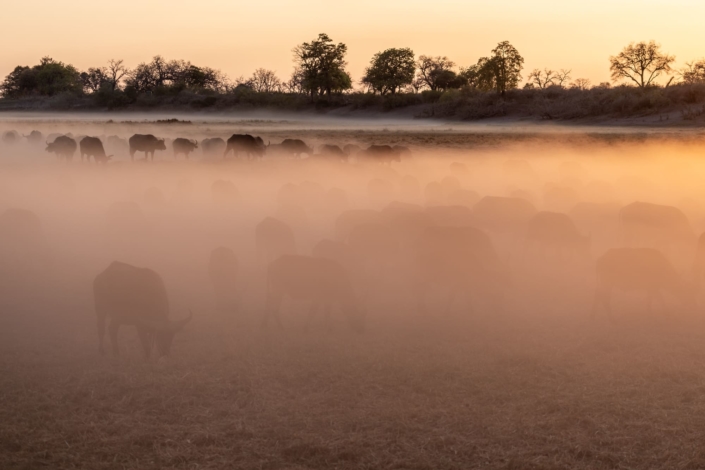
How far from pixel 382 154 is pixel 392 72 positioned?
58.9 meters

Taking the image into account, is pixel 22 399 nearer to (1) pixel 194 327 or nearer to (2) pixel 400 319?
(1) pixel 194 327

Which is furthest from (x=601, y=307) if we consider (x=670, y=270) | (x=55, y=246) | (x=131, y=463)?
(x=55, y=246)

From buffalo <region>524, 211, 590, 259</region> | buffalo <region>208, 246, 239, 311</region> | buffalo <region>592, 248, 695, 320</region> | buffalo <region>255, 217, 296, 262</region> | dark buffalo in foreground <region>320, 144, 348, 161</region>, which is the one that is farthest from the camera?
dark buffalo in foreground <region>320, 144, 348, 161</region>

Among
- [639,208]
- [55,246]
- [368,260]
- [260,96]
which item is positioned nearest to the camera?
[368,260]

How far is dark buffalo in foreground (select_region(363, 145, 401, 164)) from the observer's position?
28.4 m

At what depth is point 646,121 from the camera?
39.7 meters

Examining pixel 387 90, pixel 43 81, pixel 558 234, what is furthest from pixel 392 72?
pixel 558 234

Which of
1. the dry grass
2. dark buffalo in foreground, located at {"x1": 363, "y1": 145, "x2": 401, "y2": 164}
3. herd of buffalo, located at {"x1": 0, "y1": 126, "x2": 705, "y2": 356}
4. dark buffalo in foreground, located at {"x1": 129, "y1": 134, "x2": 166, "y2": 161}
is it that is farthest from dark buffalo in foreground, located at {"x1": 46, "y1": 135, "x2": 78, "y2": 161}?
the dry grass

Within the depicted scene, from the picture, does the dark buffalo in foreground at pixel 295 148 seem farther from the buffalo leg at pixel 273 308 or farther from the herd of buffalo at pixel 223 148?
the buffalo leg at pixel 273 308

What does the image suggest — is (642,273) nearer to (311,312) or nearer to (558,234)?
(558,234)

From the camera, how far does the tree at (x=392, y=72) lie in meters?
85.1

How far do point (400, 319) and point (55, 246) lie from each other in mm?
9391

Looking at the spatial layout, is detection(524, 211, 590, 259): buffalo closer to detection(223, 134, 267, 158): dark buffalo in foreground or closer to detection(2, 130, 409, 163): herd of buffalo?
detection(2, 130, 409, 163): herd of buffalo

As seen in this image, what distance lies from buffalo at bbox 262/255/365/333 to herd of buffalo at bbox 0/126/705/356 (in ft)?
0.05
